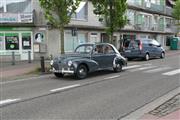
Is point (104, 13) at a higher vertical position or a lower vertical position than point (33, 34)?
higher

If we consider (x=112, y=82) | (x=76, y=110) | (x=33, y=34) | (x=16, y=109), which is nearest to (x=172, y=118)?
(x=76, y=110)

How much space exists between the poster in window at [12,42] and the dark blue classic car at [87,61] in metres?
11.7

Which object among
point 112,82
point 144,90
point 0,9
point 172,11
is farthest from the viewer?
point 172,11

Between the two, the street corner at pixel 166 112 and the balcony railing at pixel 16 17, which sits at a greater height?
the balcony railing at pixel 16 17

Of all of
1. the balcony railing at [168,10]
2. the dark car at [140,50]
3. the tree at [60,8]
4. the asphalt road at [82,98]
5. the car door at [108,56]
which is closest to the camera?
the asphalt road at [82,98]

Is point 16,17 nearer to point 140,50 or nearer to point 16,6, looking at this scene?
point 16,6

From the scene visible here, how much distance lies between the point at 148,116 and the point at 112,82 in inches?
210

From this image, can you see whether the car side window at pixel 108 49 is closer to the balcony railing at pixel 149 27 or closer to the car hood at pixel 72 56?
the car hood at pixel 72 56

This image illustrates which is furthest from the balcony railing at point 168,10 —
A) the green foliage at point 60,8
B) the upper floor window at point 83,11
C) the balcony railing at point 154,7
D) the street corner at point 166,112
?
the street corner at point 166,112

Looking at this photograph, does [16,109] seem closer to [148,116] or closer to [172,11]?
[148,116]

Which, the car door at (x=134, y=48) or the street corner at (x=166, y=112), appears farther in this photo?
the car door at (x=134, y=48)

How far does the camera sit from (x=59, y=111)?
718cm

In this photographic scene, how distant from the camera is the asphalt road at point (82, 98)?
7.00m

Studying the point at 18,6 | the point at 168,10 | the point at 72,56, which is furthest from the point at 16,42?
the point at 168,10
